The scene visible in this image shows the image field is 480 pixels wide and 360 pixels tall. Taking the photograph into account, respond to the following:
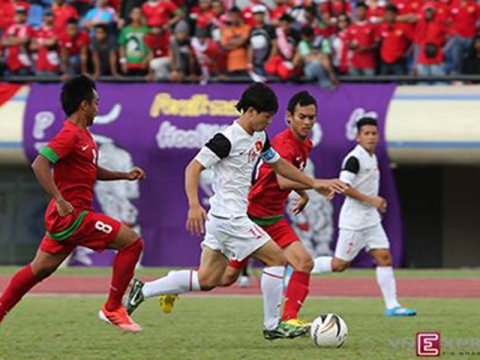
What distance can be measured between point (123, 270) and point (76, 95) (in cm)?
144

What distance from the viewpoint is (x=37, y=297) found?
17.4m

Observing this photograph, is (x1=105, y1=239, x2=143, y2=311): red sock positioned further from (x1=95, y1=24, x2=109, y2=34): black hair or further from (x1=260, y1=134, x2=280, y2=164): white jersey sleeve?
(x1=95, y1=24, x2=109, y2=34): black hair

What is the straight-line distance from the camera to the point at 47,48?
25.5 meters

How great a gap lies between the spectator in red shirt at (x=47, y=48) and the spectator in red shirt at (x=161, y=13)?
1853 millimetres

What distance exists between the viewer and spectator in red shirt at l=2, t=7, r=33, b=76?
25.5 metres

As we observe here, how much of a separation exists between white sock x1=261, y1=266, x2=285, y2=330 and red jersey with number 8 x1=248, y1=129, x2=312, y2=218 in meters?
1.09

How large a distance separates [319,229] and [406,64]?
10.7 ft

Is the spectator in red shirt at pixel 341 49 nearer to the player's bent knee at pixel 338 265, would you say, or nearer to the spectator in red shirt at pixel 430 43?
the spectator in red shirt at pixel 430 43

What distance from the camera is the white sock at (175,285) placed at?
10922mm

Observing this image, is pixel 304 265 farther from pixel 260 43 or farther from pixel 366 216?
pixel 260 43

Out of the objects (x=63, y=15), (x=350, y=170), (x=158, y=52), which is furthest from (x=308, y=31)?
(x=350, y=170)

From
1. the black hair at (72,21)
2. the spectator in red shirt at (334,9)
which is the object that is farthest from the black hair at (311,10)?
the black hair at (72,21)

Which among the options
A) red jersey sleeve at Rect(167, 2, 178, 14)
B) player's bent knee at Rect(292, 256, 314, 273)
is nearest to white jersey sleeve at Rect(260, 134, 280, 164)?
player's bent knee at Rect(292, 256, 314, 273)

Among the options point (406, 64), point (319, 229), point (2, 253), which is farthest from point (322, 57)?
point (2, 253)
